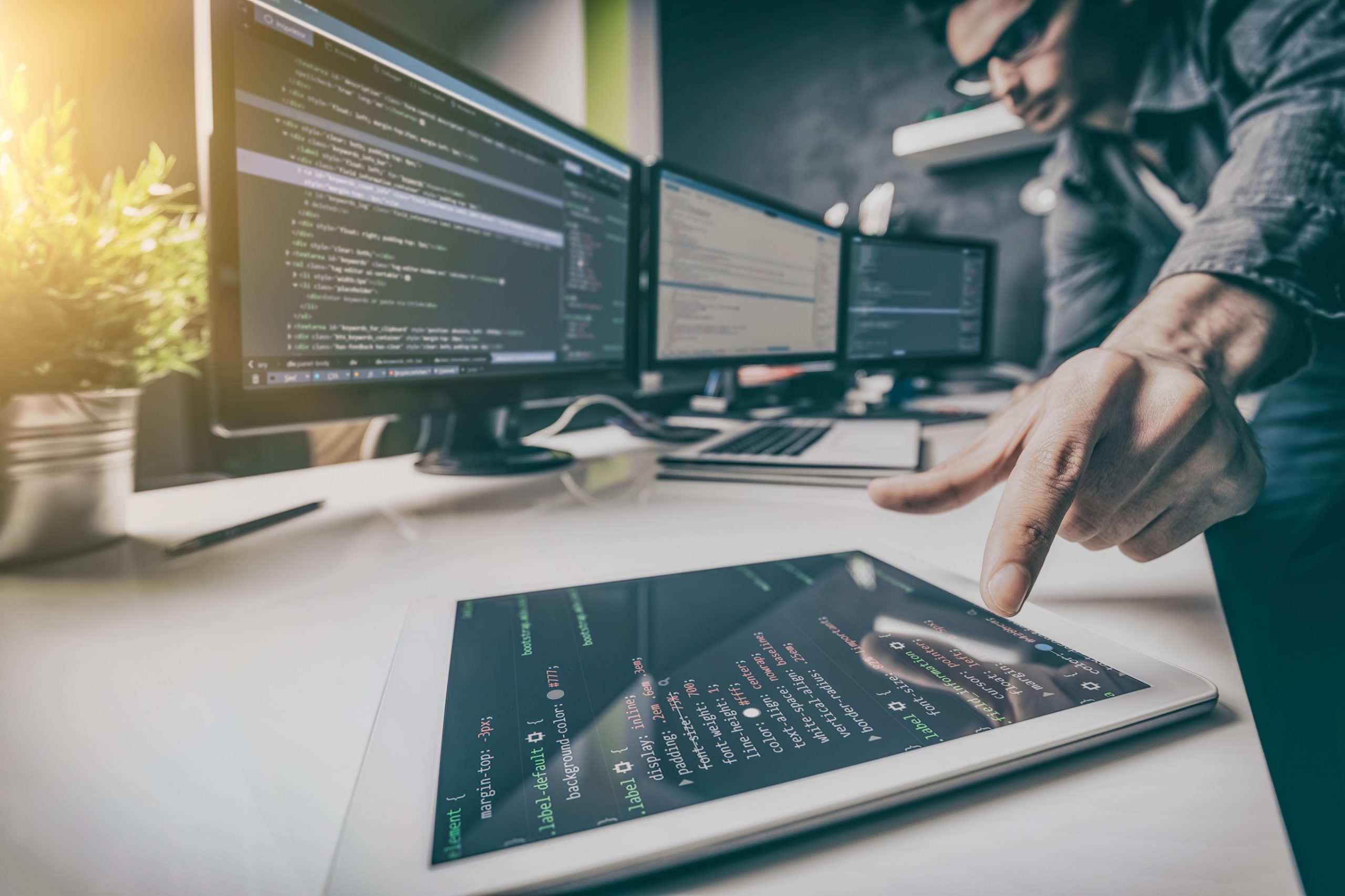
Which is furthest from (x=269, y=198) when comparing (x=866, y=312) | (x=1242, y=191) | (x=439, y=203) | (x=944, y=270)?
(x=944, y=270)

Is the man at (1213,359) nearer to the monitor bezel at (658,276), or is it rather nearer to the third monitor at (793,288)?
the third monitor at (793,288)

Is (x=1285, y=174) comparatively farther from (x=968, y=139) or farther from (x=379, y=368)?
(x=968, y=139)

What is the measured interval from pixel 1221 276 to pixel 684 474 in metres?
0.53

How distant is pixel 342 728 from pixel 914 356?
1.48 metres

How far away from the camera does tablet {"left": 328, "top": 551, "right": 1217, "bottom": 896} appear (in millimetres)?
166

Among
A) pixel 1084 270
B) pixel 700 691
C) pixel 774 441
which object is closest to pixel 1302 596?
pixel 774 441

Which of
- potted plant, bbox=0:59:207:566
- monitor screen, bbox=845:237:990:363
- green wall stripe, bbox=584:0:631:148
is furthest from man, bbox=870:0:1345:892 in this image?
green wall stripe, bbox=584:0:631:148

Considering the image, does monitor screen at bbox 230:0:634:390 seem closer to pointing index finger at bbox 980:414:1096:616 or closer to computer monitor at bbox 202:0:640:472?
computer monitor at bbox 202:0:640:472

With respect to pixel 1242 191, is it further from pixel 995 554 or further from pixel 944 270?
pixel 944 270

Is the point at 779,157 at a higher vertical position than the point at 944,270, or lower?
higher

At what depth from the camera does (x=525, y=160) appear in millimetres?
699

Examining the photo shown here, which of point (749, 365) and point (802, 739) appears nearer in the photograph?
point (802, 739)

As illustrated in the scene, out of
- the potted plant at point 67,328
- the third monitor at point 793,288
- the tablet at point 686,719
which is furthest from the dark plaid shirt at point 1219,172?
the potted plant at point 67,328

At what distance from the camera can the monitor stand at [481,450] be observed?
0.75 metres
